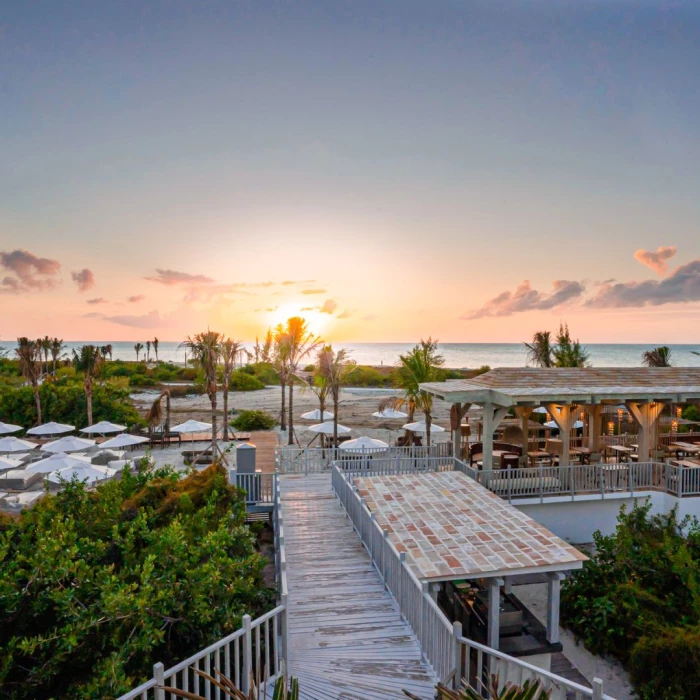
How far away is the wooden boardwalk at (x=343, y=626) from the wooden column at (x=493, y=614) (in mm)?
1509

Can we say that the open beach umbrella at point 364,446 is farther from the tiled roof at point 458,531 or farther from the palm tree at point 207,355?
the palm tree at point 207,355

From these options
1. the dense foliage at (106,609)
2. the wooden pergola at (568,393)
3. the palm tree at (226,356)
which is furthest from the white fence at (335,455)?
the palm tree at (226,356)

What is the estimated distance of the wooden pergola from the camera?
13.3 metres

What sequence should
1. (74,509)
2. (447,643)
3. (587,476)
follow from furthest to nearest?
(587,476)
(74,509)
(447,643)

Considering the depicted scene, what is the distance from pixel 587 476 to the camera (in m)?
13.5

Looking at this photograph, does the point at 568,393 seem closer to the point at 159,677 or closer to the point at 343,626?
the point at 343,626

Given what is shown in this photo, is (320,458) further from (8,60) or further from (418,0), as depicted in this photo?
(8,60)

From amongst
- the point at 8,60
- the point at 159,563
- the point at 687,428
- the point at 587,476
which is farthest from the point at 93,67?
the point at 687,428

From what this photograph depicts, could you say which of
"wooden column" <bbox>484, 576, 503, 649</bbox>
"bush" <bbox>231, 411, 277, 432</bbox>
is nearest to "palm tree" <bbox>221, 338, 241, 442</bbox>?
"bush" <bbox>231, 411, 277, 432</bbox>

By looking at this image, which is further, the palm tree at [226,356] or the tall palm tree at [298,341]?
the tall palm tree at [298,341]

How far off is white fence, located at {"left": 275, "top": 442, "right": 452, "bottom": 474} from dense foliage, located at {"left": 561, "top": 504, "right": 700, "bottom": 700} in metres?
5.18

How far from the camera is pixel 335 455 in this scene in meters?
16.0

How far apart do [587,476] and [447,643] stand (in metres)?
9.93

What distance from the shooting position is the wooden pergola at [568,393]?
13.3 m
